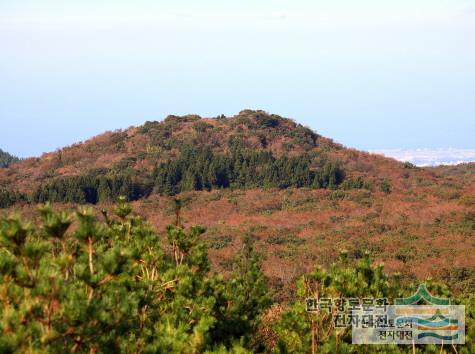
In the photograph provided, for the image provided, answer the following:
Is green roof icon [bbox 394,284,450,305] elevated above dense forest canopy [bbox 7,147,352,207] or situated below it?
below

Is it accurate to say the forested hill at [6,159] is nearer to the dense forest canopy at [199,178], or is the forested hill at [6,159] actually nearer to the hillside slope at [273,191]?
the hillside slope at [273,191]

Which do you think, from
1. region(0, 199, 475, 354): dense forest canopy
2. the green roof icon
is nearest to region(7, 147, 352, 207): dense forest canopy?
region(0, 199, 475, 354): dense forest canopy

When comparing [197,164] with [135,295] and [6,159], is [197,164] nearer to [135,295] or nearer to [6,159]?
[135,295]

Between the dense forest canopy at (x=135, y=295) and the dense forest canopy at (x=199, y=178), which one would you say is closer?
the dense forest canopy at (x=135, y=295)

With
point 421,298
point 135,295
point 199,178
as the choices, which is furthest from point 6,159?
A: point 135,295

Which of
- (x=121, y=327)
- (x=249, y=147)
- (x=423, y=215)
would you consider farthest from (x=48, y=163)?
(x=121, y=327)

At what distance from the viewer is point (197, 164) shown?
45844 mm

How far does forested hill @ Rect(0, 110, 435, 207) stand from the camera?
4294 cm

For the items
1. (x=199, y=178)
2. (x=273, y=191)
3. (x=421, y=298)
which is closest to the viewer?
(x=421, y=298)

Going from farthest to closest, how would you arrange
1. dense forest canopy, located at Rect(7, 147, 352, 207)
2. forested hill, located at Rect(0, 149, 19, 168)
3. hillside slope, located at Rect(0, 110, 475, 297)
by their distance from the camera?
forested hill, located at Rect(0, 149, 19, 168), dense forest canopy, located at Rect(7, 147, 352, 207), hillside slope, located at Rect(0, 110, 475, 297)

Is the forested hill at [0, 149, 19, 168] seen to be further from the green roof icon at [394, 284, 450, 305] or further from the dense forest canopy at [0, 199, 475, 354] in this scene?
the green roof icon at [394, 284, 450, 305]

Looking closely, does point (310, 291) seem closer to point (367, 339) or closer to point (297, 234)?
point (367, 339)

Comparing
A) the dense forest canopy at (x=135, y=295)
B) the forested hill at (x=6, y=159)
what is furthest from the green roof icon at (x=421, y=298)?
the forested hill at (x=6, y=159)

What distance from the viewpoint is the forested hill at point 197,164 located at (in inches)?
1690
